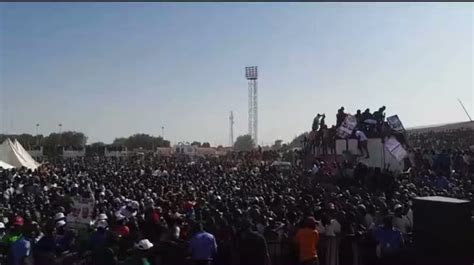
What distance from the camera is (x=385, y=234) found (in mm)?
8125

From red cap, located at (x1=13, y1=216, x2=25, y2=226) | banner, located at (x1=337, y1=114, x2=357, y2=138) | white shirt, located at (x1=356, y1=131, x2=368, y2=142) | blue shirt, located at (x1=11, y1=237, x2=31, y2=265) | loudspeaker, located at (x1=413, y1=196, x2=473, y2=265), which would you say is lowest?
blue shirt, located at (x1=11, y1=237, x2=31, y2=265)

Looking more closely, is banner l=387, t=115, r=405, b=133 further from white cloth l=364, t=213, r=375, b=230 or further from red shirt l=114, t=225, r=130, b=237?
red shirt l=114, t=225, r=130, b=237

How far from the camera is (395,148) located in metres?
17.6

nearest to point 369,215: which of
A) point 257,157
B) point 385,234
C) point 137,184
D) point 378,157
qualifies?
point 385,234

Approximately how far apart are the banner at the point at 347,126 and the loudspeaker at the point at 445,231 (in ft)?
38.8

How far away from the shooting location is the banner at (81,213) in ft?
36.2

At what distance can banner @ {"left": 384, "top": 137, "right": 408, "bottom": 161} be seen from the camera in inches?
691

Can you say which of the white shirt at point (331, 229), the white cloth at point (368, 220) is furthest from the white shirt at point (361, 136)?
the white shirt at point (331, 229)

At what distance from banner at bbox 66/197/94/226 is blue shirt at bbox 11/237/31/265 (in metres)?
2.41

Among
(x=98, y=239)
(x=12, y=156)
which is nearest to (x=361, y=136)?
(x=98, y=239)

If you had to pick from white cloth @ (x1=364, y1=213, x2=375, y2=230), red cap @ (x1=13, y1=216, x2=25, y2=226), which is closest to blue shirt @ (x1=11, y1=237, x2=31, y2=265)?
red cap @ (x1=13, y1=216, x2=25, y2=226)

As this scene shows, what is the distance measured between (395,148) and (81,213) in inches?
436

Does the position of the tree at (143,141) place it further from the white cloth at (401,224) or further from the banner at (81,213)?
the white cloth at (401,224)

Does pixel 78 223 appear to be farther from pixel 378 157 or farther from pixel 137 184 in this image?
pixel 378 157
